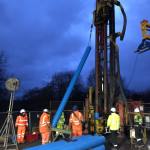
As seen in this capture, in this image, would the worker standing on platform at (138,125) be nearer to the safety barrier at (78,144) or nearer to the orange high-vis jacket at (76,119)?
the orange high-vis jacket at (76,119)

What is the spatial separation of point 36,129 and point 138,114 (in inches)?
338

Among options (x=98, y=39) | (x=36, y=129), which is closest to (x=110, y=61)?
(x=98, y=39)

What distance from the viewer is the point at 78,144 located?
15453 millimetres

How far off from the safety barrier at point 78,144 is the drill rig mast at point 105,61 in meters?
9.95

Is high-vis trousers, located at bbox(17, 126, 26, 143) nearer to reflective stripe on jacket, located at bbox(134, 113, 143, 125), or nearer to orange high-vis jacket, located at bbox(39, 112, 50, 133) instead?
orange high-vis jacket, located at bbox(39, 112, 50, 133)

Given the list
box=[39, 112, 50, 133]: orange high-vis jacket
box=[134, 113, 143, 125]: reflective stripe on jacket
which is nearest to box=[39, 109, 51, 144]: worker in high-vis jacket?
box=[39, 112, 50, 133]: orange high-vis jacket

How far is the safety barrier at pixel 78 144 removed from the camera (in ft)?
48.0

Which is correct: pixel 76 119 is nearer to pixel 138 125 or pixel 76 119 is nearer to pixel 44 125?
pixel 44 125

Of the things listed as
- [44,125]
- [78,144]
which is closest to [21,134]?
[44,125]

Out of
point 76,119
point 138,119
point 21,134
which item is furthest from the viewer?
point 21,134

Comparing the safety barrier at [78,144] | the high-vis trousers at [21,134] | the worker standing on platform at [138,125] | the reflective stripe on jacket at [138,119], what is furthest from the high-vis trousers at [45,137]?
the safety barrier at [78,144]

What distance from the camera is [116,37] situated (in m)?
27.6

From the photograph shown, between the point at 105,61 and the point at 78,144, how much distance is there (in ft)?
→ 39.0

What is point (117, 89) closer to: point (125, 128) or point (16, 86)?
point (125, 128)
